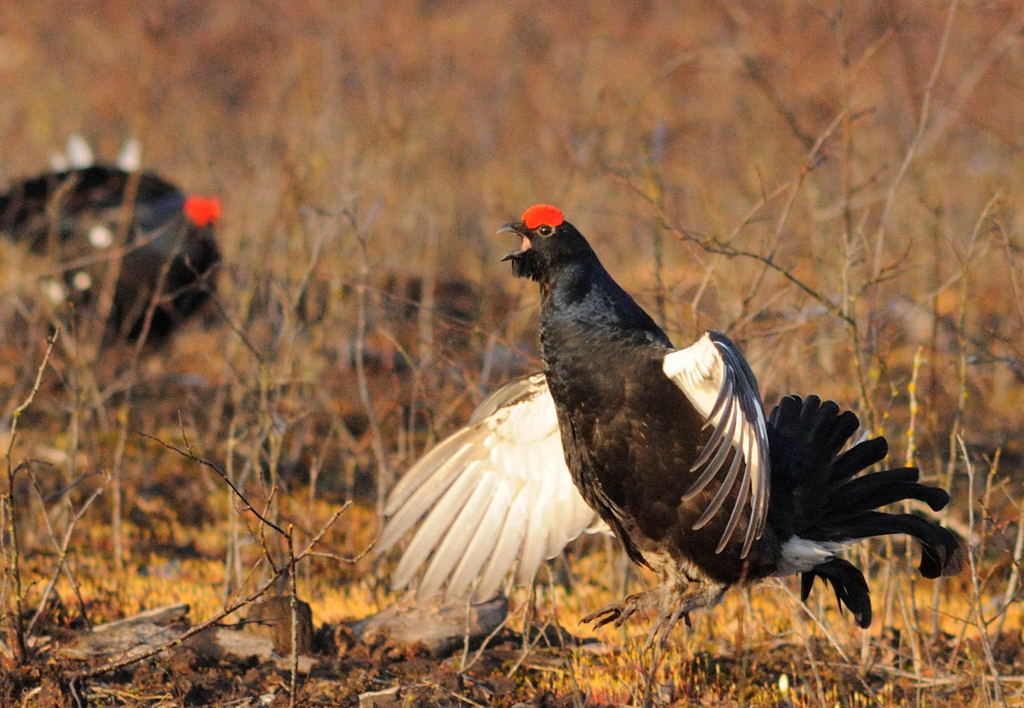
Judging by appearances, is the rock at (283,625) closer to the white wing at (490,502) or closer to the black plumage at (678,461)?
the white wing at (490,502)

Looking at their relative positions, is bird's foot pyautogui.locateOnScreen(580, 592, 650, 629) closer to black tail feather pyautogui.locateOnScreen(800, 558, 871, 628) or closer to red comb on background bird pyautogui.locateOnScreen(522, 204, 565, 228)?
black tail feather pyautogui.locateOnScreen(800, 558, 871, 628)

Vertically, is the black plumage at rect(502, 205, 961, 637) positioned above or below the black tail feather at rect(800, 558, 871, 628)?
above

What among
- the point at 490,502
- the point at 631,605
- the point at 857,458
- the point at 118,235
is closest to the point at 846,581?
the point at 857,458

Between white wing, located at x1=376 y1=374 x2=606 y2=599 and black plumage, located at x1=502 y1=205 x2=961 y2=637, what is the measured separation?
0.39 m

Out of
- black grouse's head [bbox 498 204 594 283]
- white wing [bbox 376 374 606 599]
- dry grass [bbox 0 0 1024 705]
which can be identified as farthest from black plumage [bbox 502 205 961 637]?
white wing [bbox 376 374 606 599]

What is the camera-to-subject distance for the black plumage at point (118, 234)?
7.14m

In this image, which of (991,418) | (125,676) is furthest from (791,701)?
(991,418)

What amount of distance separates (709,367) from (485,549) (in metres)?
1.19

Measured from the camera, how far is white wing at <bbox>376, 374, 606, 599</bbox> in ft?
13.5

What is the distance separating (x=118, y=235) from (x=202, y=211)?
51 cm

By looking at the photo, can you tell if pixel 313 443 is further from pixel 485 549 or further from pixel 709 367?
A: pixel 709 367

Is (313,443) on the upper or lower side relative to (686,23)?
lower

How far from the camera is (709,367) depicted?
3.39m

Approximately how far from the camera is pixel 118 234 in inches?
284
